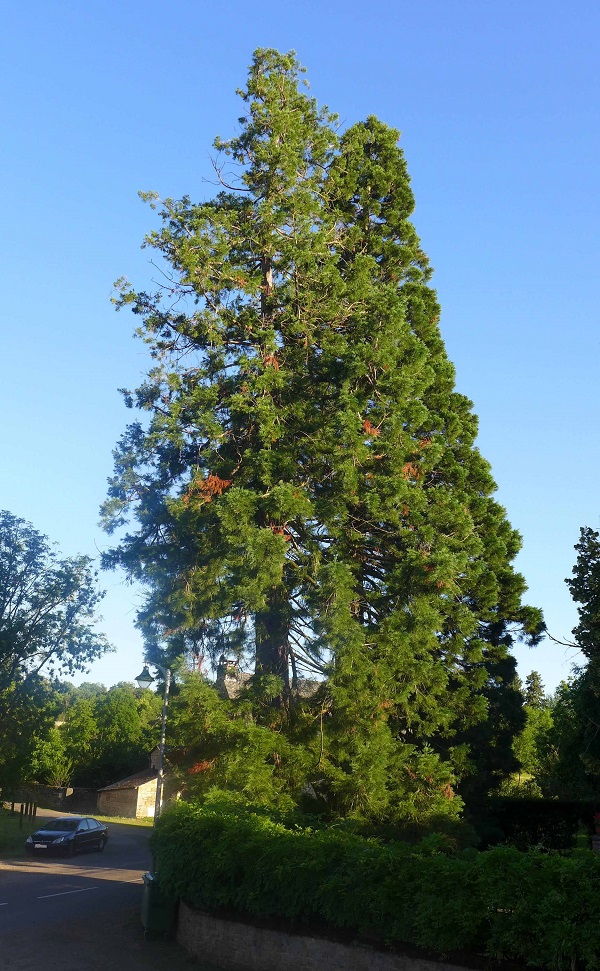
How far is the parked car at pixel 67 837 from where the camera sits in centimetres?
3023

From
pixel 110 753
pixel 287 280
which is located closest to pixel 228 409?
pixel 287 280

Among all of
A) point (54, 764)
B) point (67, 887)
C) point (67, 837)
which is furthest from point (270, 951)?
point (54, 764)

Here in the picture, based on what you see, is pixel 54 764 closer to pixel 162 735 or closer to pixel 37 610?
pixel 37 610

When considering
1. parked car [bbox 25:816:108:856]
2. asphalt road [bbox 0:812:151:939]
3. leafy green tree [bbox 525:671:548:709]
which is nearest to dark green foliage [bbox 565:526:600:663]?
asphalt road [bbox 0:812:151:939]

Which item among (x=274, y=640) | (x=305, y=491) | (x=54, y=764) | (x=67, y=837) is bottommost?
(x=67, y=837)

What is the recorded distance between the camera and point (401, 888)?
10844 mm

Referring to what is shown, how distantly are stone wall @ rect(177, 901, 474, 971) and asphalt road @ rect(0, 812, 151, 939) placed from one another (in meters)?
3.83

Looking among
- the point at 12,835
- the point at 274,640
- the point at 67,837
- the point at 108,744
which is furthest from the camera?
the point at 108,744

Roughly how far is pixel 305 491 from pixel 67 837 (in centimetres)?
1813

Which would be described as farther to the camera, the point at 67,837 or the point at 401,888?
the point at 67,837

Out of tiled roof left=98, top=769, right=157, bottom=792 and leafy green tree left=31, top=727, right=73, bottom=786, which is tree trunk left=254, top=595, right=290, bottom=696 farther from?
leafy green tree left=31, top=727, right=73, bottom=786

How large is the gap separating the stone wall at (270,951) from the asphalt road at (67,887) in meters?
3.83

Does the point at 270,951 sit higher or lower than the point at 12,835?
higher

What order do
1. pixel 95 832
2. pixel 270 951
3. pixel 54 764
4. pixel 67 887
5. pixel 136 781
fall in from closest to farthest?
pixel 270 951 < pixel 67 887 < pixel 95 832 < pixel 136 781 < pixel 54 764
